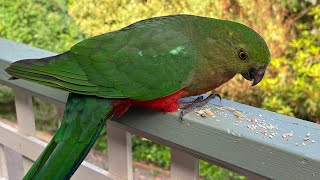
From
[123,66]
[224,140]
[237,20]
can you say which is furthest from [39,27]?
[224,140]

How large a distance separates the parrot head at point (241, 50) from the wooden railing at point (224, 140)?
0.36 feet

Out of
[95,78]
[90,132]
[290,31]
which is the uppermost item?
[95,78]

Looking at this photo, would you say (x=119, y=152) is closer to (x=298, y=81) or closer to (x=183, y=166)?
(x=183, y=166)

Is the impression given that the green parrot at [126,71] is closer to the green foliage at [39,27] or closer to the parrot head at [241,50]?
the parrot head at [241,50]

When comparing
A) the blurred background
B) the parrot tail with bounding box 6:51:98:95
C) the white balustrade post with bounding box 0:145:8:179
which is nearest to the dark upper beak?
the parrot tail with bounding box 6:51:98:95

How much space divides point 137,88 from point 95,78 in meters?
0.10

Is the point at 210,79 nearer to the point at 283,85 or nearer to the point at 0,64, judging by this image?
the point at 0,64

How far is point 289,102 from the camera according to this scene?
153 inches

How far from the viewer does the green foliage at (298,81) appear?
378 centimetres

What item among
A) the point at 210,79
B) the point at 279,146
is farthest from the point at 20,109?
the point at 279,146

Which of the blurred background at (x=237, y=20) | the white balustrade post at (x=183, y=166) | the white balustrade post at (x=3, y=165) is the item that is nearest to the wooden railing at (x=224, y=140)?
the white balustrade post at (x=183, y=166)

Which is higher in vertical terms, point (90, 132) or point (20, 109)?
point (90, 132)

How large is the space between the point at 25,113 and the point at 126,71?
547 millimetres

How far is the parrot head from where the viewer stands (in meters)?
1.24
